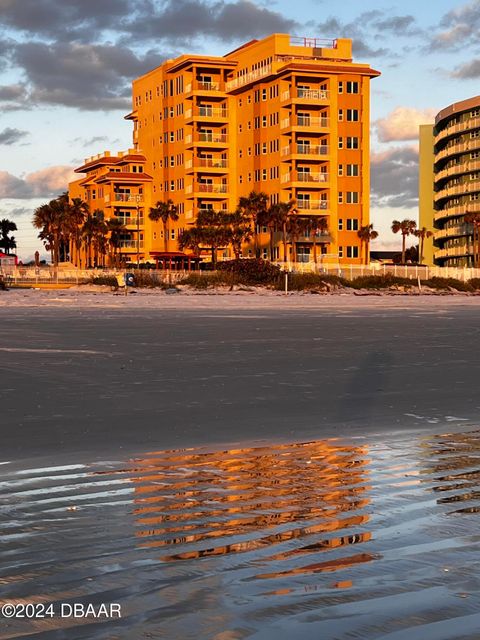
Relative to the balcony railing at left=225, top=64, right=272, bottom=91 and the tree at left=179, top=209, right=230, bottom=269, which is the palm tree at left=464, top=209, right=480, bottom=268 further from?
the tree at left=179, top=209, right=230, bottom=269

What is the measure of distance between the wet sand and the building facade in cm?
11165

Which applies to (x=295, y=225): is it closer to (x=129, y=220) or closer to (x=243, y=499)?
(x=129, y=220)

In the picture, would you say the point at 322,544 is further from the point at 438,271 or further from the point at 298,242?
the point at 298,242

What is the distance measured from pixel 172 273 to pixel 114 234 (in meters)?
41.7

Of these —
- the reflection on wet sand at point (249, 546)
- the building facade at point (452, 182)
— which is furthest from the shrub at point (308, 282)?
the reflection on wet sand at point (249, 546)

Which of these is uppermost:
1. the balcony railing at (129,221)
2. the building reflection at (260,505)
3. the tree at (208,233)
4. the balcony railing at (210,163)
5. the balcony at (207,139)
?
the balcony at (207,139)

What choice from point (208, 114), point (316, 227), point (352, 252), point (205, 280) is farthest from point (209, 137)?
point (205, 280)

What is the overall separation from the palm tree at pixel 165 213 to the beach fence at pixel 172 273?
24.0m

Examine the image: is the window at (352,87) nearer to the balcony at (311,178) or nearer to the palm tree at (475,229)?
the balcony at (311,178)

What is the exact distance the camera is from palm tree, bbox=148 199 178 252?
114 metres

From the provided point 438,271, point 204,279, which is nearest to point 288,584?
point 204,279

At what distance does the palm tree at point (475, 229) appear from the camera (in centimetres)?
12300

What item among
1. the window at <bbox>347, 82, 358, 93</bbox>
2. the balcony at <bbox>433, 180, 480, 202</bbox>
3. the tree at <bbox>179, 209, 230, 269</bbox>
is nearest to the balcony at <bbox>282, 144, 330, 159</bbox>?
the window at <bbox>347, 82, 358, 93</bbox>

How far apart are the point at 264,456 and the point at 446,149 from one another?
135675 millimetres
